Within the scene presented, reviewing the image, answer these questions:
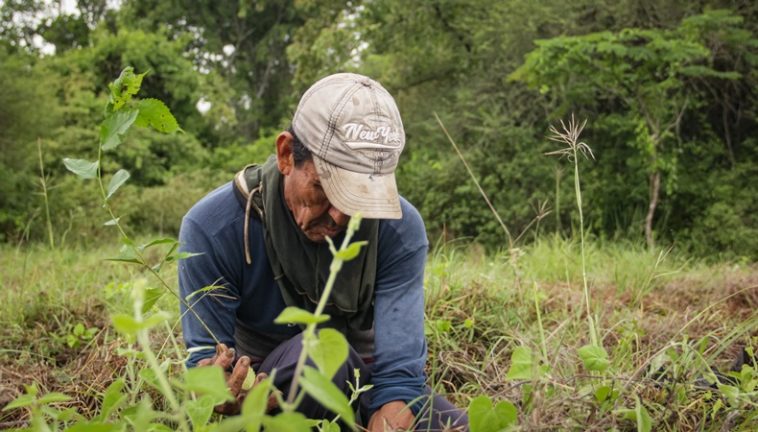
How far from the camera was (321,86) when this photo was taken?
5.32 feet

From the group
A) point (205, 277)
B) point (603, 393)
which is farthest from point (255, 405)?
point (205, 277)

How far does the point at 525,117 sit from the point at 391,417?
7.82 meters

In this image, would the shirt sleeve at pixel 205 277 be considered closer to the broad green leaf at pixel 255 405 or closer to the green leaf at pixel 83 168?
the green leaf at pixel 83 168

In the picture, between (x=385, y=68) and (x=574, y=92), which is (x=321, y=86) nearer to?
(x=574, y=92)

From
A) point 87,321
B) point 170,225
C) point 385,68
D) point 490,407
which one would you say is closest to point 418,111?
point 385,68

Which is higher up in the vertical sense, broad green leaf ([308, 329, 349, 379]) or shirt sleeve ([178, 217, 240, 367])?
broad green leaf ([308, 329, 349, 379])

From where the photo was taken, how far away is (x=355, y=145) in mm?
1518

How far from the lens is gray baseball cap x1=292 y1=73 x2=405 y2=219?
4.96ft

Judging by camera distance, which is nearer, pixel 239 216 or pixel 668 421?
pixel 668 421

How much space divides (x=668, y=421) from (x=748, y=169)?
7228 millimetres

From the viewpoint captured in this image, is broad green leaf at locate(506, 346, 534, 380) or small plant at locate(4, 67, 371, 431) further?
broad green leaf at locate(506, 346, 534, 380)

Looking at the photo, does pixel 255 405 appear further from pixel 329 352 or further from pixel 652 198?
pixel 652 198

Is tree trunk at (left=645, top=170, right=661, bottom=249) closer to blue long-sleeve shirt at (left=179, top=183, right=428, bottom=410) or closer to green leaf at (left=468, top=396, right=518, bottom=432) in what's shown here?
blue long-sleeve shirt at (left=179, top=183, right=428, bottom=410)

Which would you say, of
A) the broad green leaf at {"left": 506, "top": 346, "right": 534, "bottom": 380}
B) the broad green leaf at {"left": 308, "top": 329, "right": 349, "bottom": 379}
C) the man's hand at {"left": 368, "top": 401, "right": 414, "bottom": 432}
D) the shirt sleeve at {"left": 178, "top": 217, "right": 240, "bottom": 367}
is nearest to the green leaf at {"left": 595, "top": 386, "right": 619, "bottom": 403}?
the broad green leaf at {"left": 506, "top": 346, "right": 534, "bottom": 380}
